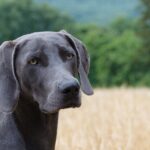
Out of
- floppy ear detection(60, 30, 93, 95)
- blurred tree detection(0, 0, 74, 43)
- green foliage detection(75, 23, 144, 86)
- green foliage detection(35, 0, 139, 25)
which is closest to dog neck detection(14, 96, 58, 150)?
floppy ear detection(60, 30, 93, 95)

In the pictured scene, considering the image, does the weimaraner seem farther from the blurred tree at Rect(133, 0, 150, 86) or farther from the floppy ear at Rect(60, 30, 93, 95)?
the blurred tree at Rect(133, 0, 150, 86)

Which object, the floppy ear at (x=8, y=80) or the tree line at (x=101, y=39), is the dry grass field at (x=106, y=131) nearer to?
the floppy ear at (x=8, y=80)

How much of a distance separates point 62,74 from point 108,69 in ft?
195

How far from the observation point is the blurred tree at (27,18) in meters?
61.3

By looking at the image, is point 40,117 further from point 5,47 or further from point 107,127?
point 107,127

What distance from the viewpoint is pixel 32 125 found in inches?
241

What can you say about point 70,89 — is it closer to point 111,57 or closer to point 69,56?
point 69,56

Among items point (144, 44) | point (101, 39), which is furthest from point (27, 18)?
point (144, 44)

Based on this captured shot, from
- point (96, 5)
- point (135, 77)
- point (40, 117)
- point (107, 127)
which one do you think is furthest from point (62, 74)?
point (96, 5)

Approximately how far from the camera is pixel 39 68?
5.79 meters

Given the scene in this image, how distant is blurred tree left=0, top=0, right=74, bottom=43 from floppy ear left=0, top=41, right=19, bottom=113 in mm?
52589

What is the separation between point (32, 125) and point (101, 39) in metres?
64.6

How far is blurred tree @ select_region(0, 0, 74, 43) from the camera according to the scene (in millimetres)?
61312

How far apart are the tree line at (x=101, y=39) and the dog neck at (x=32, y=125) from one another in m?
50.3
